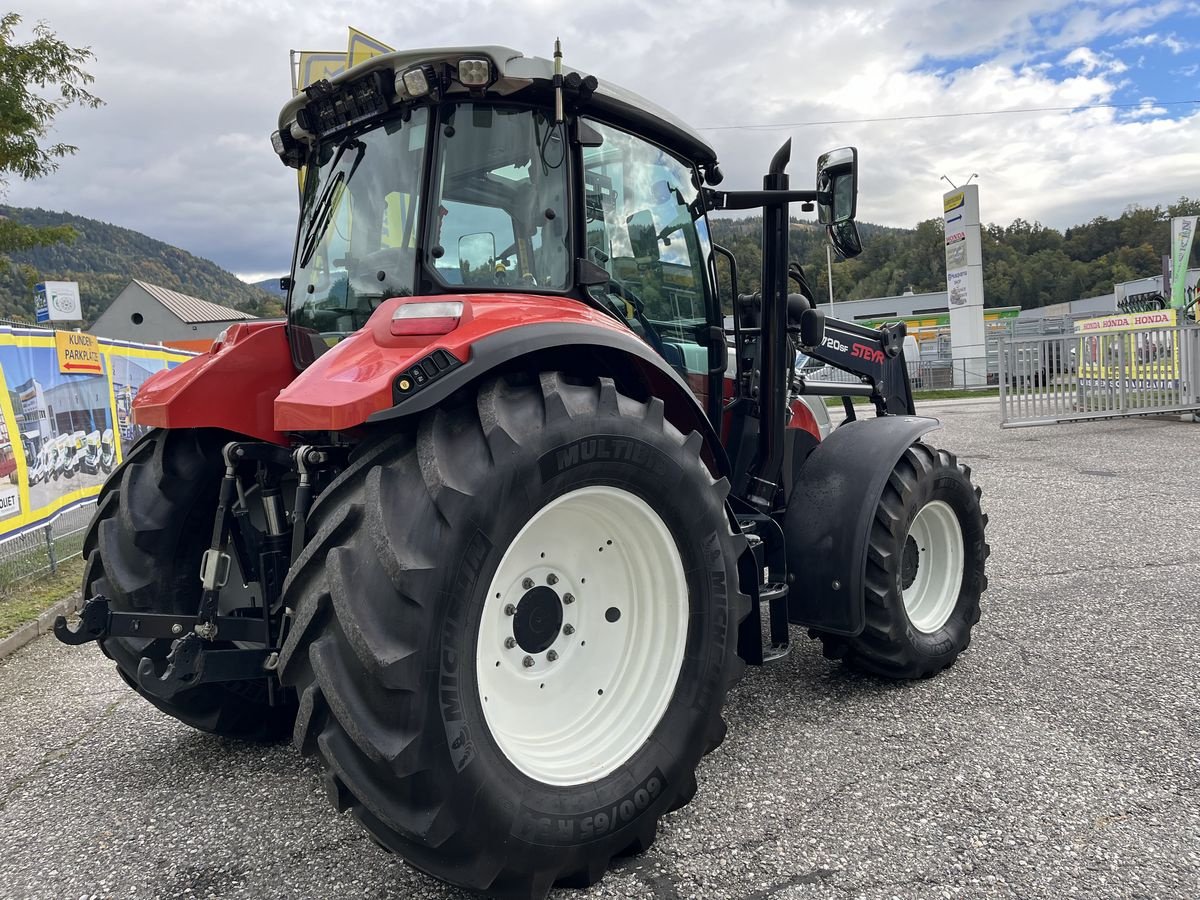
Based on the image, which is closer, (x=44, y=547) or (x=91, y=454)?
(x=44, y=547)

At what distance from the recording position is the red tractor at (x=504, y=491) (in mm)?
2000

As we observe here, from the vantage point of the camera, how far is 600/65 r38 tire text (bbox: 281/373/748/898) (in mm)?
1931

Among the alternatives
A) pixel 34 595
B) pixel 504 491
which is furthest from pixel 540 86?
pixel 34 595

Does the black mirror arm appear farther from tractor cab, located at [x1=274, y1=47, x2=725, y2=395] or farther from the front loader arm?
the front loader arm

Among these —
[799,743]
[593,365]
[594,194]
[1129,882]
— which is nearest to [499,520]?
[593,365]

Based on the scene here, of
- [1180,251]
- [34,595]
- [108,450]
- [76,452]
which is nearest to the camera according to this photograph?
[34,595]

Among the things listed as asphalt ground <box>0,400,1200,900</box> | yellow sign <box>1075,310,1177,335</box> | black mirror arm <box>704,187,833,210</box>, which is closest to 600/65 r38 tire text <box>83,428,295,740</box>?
asphalt ground <box>0,400,1200,900</box>

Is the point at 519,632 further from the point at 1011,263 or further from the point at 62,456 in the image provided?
the point at 1011,263

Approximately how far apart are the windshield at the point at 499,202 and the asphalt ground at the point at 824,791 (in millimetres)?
1794

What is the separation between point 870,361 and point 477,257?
8.49 ft

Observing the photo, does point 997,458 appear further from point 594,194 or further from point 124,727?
point 124,727

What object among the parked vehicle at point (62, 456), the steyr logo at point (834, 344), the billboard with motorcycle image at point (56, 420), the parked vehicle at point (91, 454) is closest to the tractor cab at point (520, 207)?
the steyr logo at point (834, 344)

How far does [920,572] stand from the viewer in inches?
155

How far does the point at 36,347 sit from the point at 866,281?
304ft
